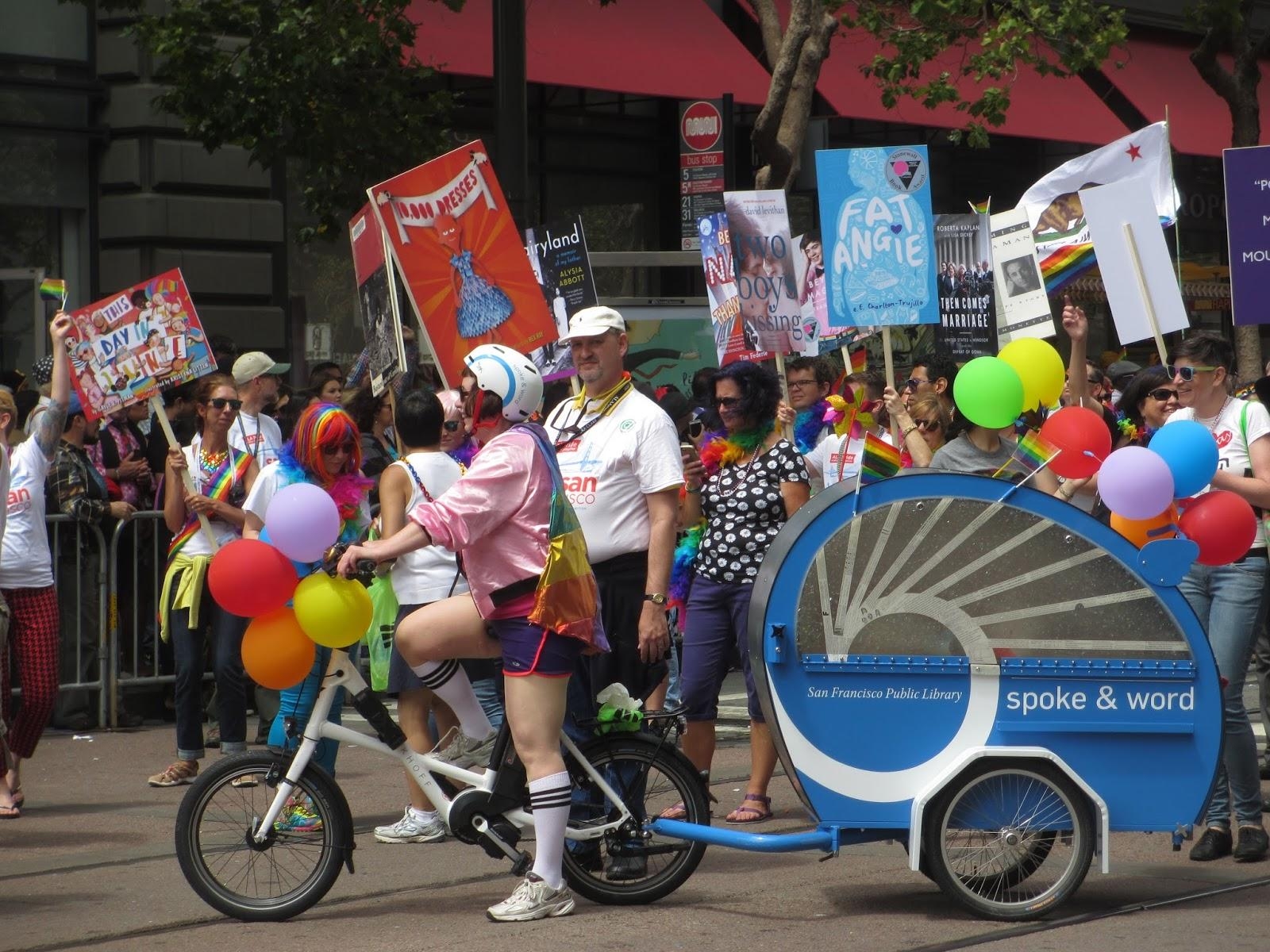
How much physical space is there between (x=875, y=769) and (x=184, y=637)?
13.4 ft

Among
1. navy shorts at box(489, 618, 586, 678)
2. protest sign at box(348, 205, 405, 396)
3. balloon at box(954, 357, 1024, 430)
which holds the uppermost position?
protest sign at box(348, 205, 405, 396)

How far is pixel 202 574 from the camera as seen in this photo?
9.02m

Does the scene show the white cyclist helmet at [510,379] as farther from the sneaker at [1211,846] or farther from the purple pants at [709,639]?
the sneaker at [1211,846]

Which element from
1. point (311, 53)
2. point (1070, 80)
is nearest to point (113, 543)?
point (311, 53)

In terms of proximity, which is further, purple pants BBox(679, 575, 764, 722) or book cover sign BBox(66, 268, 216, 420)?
book cover sign BBox(66, 268, 216, 420)

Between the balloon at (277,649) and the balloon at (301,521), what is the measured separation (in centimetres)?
23

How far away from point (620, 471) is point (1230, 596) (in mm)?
2316

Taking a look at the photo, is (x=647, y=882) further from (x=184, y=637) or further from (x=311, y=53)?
(x=311, y=53)

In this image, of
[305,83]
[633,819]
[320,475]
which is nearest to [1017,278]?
[320,475]

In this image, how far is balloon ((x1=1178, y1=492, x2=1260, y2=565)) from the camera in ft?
21.4

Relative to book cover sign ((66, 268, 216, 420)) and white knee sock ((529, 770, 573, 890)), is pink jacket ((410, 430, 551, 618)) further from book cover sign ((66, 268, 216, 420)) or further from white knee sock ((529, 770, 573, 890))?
book cover sign ((66, 268, 216, 420))

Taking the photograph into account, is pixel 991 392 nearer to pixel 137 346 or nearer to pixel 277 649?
pixel 277 649

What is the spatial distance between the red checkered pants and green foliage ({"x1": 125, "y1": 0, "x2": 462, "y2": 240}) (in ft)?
14.6

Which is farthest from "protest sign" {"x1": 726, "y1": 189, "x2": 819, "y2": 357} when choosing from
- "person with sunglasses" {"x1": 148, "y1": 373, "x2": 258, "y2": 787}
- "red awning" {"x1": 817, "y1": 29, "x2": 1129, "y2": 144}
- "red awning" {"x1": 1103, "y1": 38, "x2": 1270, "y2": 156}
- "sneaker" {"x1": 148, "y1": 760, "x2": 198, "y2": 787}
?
"red awning" {"x1": 1103, "y1": 38, "x2": 1270, "y2": 156}
